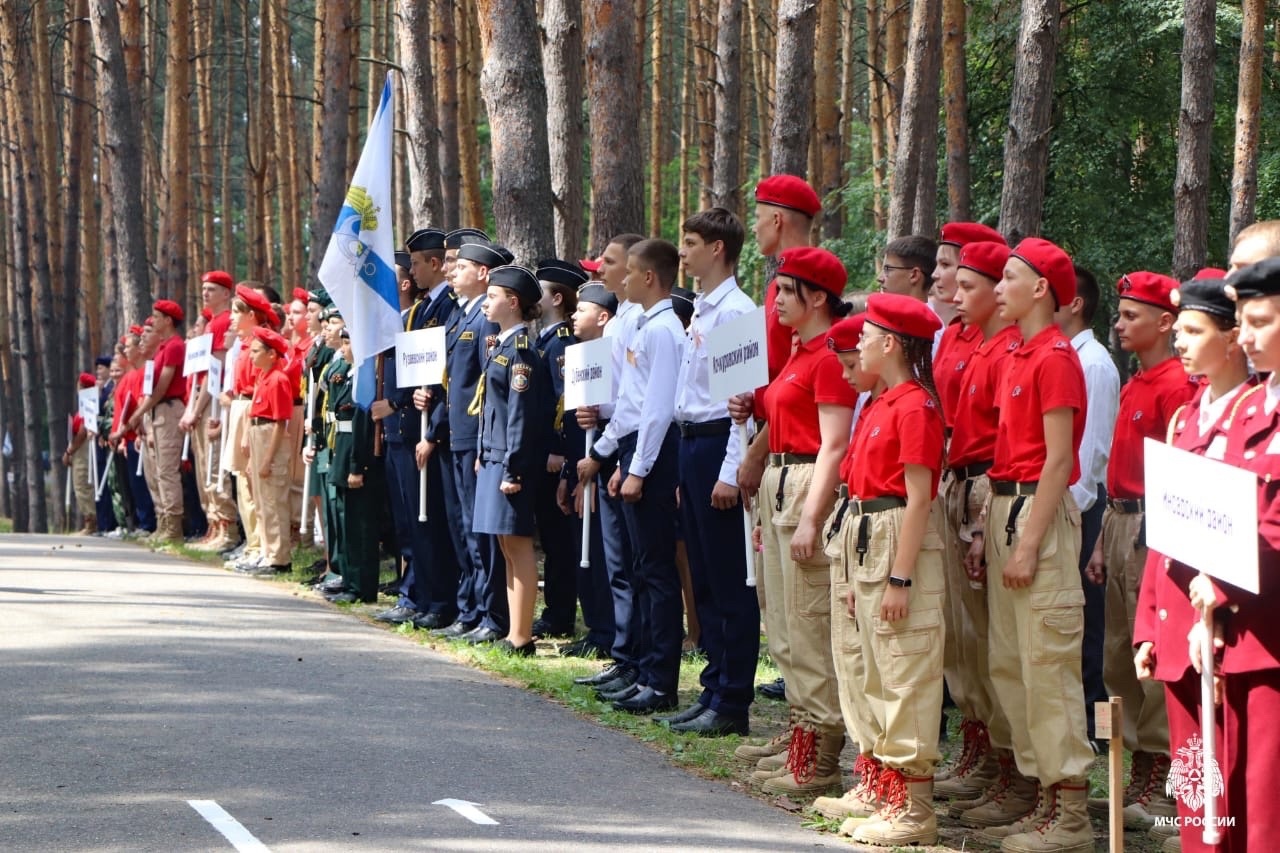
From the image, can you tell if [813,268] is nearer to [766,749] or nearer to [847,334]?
[847,334]

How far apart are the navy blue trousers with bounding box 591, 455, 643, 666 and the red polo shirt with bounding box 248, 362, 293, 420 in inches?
218

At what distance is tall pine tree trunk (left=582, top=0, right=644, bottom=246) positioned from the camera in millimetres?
13062

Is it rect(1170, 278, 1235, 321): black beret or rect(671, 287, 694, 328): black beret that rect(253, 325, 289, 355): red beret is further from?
rect(1170, 278, 1235, 321): black beret

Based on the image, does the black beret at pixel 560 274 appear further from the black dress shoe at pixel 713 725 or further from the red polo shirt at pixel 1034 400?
the red polo shirt at pixel 1034 400

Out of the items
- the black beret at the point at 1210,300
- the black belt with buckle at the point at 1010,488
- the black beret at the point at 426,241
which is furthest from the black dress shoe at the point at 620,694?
the black beret at the point at 1210,300

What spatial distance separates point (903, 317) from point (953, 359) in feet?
4.59

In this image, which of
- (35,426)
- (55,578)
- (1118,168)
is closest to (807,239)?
(55,578)

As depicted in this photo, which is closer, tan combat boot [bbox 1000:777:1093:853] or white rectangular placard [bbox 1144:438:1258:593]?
white rectangular placard [bbox 1144:438:1258:593]

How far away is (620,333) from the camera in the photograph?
28.8 ft

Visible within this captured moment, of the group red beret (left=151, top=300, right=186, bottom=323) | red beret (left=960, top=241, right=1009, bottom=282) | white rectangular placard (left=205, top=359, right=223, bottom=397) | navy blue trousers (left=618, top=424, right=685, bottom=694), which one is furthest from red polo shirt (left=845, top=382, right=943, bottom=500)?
red beret (left=151, top=300, right=186, bottom=323)

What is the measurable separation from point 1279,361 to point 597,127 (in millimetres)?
9379

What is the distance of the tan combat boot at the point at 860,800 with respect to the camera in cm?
628

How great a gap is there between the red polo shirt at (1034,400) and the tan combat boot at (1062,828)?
1.09 m

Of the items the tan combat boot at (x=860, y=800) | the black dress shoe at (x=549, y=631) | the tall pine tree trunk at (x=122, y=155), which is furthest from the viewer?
the tall pine tree trunk at (x=122, y=155)
